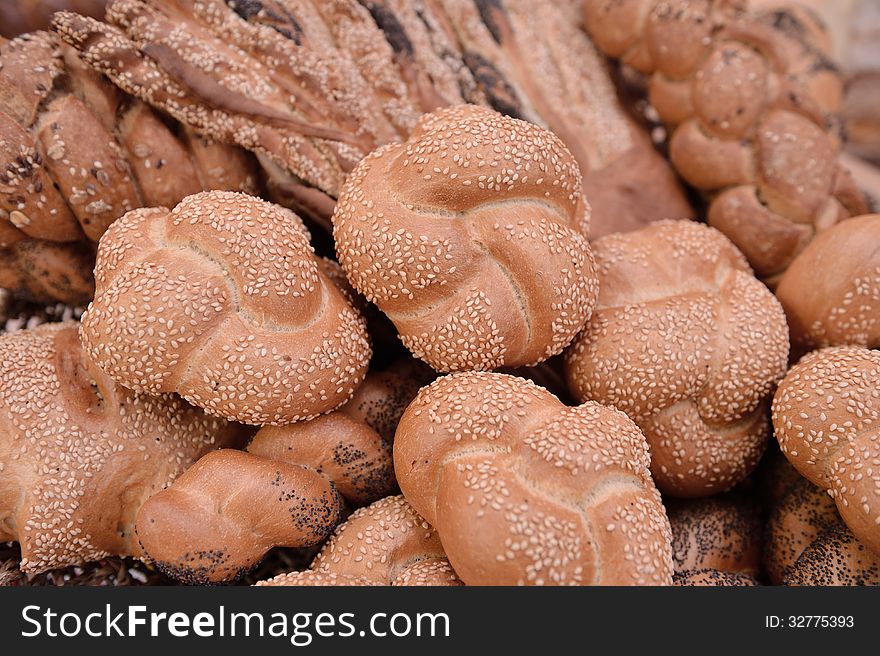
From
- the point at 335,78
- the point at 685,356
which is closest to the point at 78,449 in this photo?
the point at 335,78

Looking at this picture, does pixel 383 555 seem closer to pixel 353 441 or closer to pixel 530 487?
pixel 353 441

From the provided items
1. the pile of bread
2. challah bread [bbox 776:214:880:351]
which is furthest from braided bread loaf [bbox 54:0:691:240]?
challah bread [bbox 776:214:880:351]

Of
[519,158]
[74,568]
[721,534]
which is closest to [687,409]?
[721,534]

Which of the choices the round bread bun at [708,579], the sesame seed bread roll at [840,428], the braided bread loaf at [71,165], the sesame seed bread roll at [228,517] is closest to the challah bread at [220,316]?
the sesame seed bread roll at [228,517]

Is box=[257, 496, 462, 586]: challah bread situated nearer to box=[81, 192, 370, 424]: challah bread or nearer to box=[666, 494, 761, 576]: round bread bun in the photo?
box=[81, 192, 370, 424]: challah bread

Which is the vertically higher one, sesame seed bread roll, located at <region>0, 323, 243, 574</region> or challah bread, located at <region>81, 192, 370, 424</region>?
challah bread, located at <region>81, 192, 370, 424</region>
